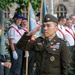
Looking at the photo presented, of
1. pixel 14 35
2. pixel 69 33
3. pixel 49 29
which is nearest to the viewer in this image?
pixel 49 29

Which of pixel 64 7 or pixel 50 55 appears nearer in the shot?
pixel 50 55

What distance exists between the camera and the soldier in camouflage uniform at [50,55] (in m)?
5.96

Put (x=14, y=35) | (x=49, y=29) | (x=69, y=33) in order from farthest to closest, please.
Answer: (x=69, y=33)
(x=14, y=35)
(x=49, y=29)

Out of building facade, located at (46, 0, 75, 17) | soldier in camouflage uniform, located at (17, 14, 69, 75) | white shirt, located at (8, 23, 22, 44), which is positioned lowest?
soldier in camouflage uniform, located at (17, 14, 69, 75)

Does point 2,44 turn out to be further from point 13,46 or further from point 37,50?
point 37,50

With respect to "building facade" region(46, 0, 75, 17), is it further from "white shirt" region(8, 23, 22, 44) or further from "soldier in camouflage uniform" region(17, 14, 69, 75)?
"soldier in camouflage uniform" region(17, 14, 69, 75)

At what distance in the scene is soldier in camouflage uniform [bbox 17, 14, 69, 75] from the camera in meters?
5.96

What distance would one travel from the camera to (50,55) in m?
5.97

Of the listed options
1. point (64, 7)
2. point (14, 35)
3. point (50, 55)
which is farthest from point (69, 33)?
point (64, 7)

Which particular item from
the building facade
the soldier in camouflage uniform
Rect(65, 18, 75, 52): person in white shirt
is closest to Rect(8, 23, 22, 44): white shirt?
Rect(65, 18, 75, 52): person in white shirt

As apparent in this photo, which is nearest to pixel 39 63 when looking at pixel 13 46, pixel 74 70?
pixel 74 70

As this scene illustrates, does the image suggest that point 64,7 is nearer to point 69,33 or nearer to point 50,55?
point 69,33

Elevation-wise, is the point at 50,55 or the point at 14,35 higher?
the point at 14,35

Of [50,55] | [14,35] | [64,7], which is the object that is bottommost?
[50,55]
